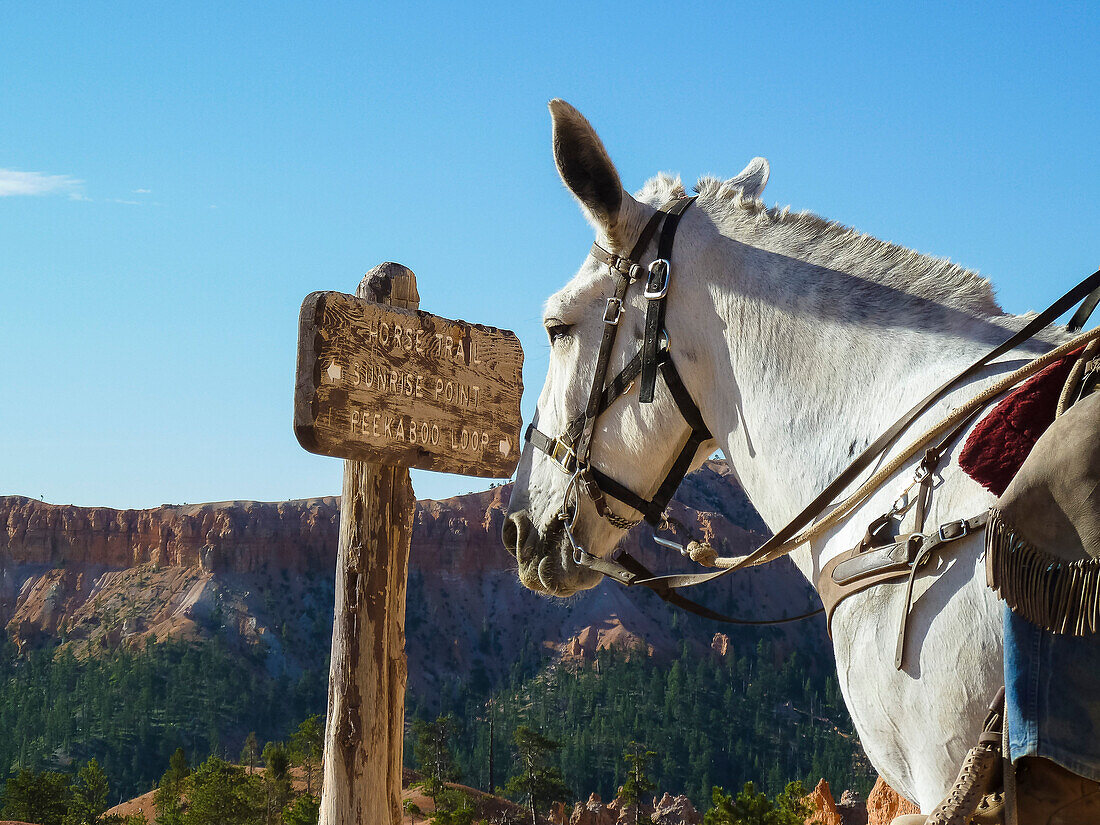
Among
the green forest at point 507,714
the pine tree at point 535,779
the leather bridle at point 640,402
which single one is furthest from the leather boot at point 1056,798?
the green forest at point 507,714

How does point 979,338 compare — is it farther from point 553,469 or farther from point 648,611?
point 648,611

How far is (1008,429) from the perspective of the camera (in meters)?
1.65

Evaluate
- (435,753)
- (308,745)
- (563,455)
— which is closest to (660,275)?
(563,455)

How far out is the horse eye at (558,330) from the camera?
2.54 m

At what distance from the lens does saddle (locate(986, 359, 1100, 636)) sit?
148cm

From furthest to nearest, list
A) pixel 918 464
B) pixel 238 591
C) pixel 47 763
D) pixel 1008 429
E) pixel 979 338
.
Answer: pixel 238 591, pixel 47 763, pixel 979 338, pixel 918 464, pixel 1008 429

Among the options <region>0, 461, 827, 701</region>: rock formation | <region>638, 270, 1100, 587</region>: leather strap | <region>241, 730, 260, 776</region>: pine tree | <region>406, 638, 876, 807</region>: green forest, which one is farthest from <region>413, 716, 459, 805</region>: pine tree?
<region>638, 270, 1100, 587</region>: leather strap

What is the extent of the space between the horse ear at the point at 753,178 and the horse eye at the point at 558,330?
1.85ft

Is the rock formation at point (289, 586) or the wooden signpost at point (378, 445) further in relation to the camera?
the rock formation at point (289, 586)

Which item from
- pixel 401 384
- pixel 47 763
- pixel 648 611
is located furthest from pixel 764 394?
pixel 648 611

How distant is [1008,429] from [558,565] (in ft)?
4.17

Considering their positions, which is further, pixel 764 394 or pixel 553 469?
pixel 553 469

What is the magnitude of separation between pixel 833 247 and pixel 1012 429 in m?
0.69

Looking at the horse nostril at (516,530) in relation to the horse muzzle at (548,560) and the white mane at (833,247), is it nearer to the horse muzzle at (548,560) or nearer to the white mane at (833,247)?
the horse muzzle at (548,560)
